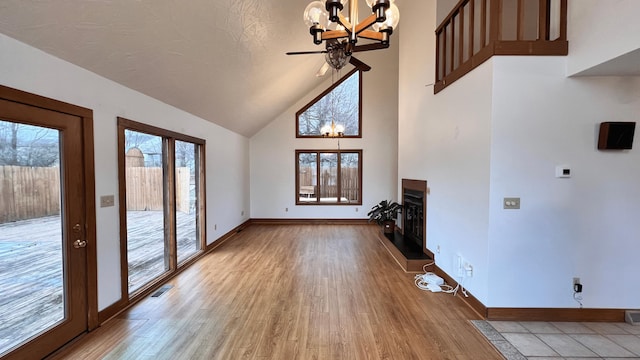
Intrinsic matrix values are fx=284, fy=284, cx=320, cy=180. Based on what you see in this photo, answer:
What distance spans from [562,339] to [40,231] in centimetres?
450

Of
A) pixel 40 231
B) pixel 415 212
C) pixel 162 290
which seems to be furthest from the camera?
pixel 415 212

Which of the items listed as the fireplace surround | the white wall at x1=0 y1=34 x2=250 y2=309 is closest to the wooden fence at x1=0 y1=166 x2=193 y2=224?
the white wall at x1=0 y1=34 x2=250 y2=309

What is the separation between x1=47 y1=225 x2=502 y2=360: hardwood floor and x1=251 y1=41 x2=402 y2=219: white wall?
3.54 metres

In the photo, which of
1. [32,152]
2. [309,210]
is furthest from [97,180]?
[309,210]

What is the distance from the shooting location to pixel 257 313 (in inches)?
118

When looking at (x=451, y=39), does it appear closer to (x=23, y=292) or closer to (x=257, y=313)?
(x=257, y=313)

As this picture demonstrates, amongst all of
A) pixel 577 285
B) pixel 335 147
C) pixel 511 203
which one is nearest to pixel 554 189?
pixel 511 203

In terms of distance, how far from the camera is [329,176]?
27.0 feet

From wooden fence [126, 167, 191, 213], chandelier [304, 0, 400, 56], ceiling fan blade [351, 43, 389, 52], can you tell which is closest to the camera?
chandelier [304, 0, 400, 56]

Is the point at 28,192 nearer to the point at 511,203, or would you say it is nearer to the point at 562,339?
the point at 511,203

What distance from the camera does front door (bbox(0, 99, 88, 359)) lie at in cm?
204

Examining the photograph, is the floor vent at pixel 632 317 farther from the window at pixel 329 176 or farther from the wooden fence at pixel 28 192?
the window at pixel 329 176

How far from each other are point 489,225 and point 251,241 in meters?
4.69

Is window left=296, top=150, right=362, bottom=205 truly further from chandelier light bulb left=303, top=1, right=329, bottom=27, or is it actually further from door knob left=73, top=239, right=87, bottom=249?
door knob left=73, top=239, right=87, bottom=249
